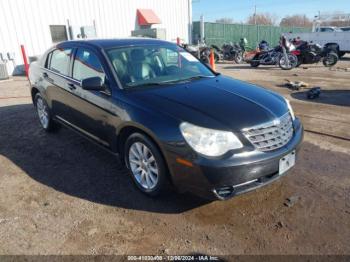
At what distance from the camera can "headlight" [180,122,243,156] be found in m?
2.72

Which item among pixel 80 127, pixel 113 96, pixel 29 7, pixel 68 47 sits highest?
pixel 29 7

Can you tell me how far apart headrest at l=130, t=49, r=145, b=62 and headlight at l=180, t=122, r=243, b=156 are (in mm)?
1506

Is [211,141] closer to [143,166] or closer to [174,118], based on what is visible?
[174,118]

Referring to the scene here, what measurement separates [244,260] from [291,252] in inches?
16.1

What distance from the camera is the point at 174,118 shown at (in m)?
2.88

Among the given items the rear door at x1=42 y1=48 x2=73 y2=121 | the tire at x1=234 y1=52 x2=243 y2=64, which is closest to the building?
the tire at x1=234 y1=52 x2=243 y2=64

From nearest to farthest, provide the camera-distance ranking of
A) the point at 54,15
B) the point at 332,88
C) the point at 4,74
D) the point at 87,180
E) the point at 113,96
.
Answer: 1. the point at 113,96
2. the point at 87,180
3. the point at 332,88
4. the point at 4,74
5. the point at 54,15

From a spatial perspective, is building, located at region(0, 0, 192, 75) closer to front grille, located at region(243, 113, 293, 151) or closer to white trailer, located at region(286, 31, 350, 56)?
white trailer, located at region(286, 31, 350, 56)

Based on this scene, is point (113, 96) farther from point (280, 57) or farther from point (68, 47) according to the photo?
point (280, 57)

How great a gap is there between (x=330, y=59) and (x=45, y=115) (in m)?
13.3

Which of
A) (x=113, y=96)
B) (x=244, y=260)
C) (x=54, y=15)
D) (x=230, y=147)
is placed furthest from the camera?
(x=54, y=15)

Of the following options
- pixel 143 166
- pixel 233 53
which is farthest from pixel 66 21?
pixel 143 166

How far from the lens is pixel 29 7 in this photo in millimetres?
13805

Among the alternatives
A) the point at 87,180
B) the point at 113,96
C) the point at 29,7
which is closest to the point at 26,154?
the point at 87,180
